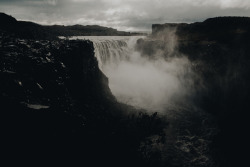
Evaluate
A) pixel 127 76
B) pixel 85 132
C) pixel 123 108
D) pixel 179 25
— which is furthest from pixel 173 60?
pixel 85 132

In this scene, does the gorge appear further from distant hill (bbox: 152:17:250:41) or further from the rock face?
distant hill (bbox: 152:17:250:41)

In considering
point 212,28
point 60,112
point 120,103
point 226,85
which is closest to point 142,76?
point 226,85

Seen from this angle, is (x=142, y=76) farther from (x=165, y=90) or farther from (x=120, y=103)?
(x=120, y=103)

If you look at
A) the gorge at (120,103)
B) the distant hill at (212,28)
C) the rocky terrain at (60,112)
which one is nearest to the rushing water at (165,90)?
the gorge at (120,103)

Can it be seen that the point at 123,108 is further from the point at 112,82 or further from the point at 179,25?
the point at 179,25

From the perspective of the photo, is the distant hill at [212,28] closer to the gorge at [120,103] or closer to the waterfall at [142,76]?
the gorge at [120,103]

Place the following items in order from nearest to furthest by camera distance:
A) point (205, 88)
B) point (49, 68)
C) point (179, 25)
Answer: point (49, 68) → point (205, 88) → point (179, 25)

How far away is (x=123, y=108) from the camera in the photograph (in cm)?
2784

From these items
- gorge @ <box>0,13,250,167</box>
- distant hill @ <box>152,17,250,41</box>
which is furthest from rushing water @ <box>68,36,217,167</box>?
distant hill @ <box>152,17,250,41</box>

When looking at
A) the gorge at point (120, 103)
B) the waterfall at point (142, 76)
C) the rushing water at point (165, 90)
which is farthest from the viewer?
the waterfall at point (142, 76)

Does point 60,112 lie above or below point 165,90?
above

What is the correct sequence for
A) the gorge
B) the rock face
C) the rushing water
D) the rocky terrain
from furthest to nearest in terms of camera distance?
the rock face < the rushing water < the gorge < the rocky terrain

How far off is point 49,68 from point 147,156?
1195cm

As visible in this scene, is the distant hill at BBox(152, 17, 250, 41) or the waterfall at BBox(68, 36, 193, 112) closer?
the waterfall at BBox(68, 36, 193, 112)
